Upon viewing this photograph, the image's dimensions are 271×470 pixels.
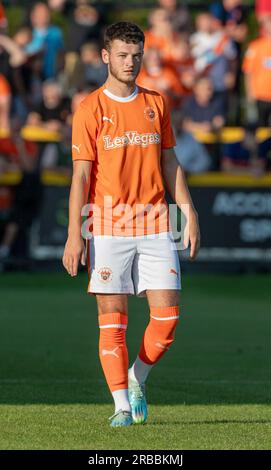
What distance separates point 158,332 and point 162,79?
41.9ft

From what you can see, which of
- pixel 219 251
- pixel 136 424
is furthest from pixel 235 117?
pixel 136 424

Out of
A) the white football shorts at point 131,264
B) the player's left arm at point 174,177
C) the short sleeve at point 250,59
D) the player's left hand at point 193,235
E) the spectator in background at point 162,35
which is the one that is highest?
the spectator in background at point 162,35

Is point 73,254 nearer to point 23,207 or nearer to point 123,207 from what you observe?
point 123,207

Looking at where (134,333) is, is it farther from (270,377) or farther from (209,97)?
(209,97)

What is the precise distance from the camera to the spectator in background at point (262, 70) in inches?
Answer: 784

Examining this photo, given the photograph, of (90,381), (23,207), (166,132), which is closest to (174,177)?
(166,132)

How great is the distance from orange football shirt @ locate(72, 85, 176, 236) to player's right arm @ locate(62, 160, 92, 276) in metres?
0.08

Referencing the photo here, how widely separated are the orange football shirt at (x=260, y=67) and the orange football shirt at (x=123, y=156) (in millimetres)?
12580

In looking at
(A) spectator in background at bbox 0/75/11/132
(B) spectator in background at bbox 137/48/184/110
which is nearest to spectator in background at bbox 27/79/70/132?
(A) spectator in background at bbox 0/75/11/132

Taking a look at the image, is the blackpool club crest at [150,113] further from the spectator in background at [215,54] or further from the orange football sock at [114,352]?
the spectator in background at [215,54]

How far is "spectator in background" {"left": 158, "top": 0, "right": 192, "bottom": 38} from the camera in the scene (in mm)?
20734

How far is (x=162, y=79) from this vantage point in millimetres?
20062

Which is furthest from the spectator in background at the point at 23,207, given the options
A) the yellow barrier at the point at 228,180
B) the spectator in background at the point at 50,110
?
the yellow barrier at the point at 228,180

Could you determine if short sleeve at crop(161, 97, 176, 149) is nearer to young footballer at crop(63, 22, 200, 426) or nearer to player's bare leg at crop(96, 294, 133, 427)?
young footballer at crop(63, 22, 200, 426)
